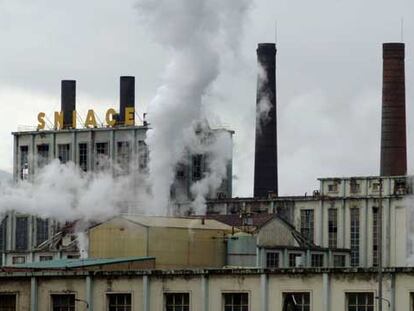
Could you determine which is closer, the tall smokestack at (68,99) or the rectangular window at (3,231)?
the rectangular window at (3,231)

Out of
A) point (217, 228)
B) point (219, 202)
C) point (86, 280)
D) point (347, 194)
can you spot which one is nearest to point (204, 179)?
point (219, 202)

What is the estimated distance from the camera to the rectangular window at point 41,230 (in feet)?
482

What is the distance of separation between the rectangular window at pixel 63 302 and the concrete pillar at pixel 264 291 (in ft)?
37.1

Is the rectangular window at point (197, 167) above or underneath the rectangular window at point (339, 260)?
above

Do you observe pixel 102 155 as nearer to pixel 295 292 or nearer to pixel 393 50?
pixel 393 50

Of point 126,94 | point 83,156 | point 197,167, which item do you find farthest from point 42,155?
point 197,167

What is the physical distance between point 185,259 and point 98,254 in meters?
6.28

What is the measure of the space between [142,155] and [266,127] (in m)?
14.1

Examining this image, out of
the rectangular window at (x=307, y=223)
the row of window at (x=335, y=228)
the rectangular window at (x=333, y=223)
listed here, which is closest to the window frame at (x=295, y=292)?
the row of window at (x=335, y=228)

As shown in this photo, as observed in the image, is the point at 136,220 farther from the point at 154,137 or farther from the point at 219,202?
the point at 219,202

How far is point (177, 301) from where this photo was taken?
286 feet

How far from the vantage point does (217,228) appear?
401ft

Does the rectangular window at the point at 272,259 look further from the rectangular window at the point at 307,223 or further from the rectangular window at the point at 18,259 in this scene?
the rectangular window at the point at 18,259

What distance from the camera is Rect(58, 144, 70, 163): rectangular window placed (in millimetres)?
151375
